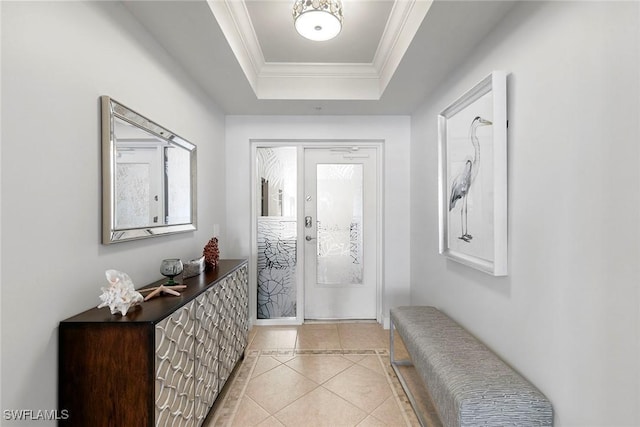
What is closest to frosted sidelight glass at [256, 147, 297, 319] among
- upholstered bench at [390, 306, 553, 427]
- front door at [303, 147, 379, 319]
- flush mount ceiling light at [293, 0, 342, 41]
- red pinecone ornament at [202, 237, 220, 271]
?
front door at [303, 147, 379, 319]

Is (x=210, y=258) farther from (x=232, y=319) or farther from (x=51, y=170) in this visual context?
(x=51, y=170)

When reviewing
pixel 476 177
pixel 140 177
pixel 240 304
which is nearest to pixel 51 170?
pixel 140 177

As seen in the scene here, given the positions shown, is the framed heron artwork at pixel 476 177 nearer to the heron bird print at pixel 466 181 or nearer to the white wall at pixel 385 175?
the heron bird print at pixel 466 181

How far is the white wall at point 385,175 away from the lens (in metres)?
3.29

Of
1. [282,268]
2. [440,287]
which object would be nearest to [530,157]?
[440,287]

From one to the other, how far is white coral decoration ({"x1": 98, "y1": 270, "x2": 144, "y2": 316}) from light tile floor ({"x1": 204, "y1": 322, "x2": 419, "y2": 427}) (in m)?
1.08

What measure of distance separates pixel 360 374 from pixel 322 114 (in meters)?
2.56

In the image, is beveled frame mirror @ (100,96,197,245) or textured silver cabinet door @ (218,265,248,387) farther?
textured silver cabinet door @ (218,265,248,387)

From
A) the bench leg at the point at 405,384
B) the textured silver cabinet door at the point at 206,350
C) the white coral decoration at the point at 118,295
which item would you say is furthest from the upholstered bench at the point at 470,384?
the white coral decoration at the point at 118,295

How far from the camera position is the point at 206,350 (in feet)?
5.66

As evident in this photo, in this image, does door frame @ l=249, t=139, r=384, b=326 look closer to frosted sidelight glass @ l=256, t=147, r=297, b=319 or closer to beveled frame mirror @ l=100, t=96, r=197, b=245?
frosted sidelight glass @ l=256, t=147, r=297, b=319

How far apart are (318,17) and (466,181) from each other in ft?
4.48

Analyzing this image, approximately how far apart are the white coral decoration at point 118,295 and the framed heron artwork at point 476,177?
5.88 feet

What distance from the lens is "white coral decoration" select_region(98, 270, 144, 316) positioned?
3.99ft
